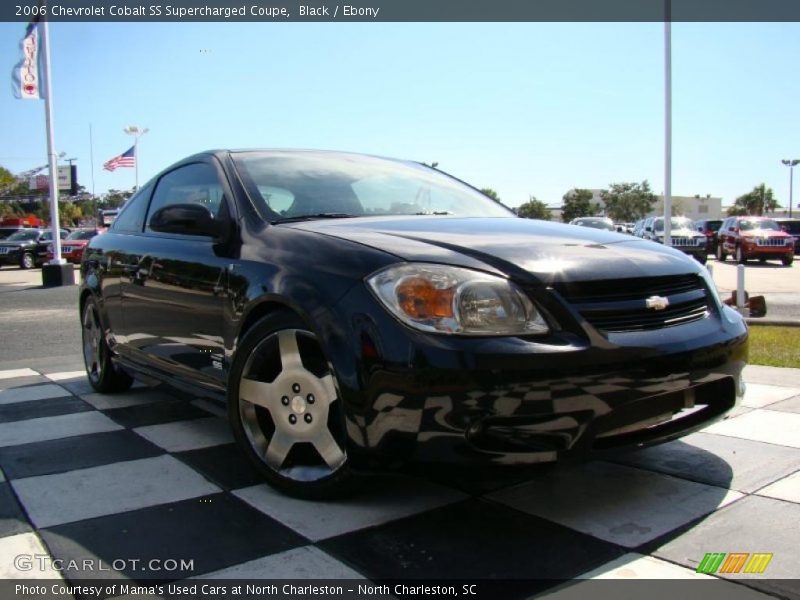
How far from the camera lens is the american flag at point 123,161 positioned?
31625 millimetres

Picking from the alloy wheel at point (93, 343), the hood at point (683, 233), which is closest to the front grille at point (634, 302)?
the alloy wheel at point (93, 343)

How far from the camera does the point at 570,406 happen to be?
209cm

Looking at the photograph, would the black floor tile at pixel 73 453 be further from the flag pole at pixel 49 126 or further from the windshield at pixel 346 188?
the flag pole at pixel 49 126

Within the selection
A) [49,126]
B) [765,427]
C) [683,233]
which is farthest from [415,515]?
[683,233]

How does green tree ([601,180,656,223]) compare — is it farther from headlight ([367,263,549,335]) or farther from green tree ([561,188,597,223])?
headlight ([367,263,549,335])

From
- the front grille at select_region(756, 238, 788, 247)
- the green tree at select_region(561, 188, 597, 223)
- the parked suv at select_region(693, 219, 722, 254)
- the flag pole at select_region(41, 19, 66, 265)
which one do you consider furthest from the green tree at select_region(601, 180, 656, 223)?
the flag pole at select_region(41, 19, 66, 265)

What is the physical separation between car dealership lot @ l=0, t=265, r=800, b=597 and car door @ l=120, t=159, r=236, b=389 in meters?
0.29

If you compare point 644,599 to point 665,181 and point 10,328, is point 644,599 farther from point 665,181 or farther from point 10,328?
point 665,181

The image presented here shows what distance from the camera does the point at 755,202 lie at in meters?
98.1

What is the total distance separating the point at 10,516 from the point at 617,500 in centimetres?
225

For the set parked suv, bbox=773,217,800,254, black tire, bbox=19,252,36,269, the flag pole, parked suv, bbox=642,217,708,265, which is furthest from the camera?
parked suv, bbox=773,217,800,254

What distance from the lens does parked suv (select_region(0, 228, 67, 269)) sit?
81.0ft

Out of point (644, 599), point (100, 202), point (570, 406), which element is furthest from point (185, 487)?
point (100, 202)

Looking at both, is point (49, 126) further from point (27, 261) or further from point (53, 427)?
point (53, 427)
